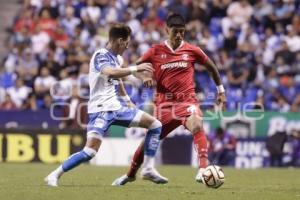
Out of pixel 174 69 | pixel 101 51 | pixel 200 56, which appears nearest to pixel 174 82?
pixel 174 69

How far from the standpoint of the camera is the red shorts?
13.2 metres

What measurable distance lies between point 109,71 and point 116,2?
1689 cm

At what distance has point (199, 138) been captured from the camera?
42.2 ft

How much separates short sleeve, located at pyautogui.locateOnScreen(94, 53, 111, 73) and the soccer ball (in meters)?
2.02

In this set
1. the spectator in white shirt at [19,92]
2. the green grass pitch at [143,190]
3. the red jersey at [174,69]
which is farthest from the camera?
the spectator in white shirt at [19,92]

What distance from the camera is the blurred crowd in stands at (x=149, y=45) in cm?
2437

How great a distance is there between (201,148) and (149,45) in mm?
14227

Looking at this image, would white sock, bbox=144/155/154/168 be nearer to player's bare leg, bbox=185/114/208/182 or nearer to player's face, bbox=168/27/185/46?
player's bare leg, bbox=185/114/208/182

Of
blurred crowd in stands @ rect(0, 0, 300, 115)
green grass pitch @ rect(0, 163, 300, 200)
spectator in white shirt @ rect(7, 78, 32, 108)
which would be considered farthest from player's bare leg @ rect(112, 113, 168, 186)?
spectator in white shirt @ rect(7, 78, 32, 108)

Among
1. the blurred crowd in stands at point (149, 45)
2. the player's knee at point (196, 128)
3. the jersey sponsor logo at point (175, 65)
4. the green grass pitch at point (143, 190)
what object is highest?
the blurred crowd in stands at point (149, 45)

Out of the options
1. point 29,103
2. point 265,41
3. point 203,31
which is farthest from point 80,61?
point 265,41

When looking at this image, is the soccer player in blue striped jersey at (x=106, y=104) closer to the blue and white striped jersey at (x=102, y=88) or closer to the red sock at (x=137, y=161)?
the blue and white striped jersey at (x=102, y=88)

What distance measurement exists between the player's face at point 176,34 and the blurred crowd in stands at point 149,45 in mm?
9688

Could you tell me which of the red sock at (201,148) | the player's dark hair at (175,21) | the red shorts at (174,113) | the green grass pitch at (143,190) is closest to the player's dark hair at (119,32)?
the player's dark hair at (175,21)
